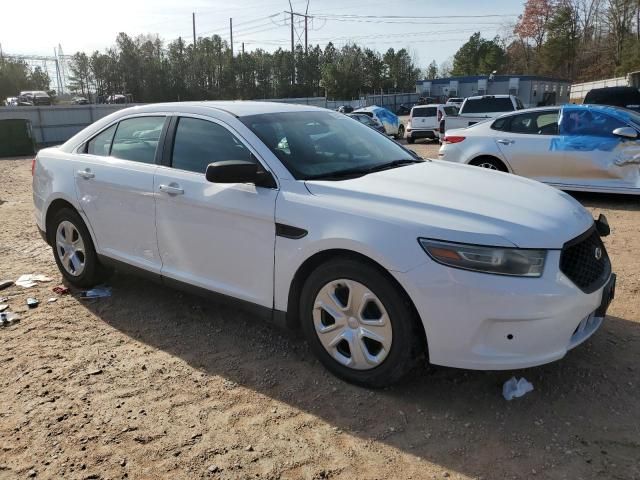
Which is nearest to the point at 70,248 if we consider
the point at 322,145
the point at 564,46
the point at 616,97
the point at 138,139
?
the point at 138,139

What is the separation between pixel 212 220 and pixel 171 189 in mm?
454

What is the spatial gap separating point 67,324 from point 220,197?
69.0 inches

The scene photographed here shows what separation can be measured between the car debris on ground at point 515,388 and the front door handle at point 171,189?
239 cm

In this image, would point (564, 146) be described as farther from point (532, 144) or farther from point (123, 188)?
point (123, 188)

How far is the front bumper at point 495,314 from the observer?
2633 millimetres

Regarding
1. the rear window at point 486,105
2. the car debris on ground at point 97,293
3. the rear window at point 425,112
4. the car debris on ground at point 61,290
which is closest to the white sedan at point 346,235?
the car debris on ground at point 97,293

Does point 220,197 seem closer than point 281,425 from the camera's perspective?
No

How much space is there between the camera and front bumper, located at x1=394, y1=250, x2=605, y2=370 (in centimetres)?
263

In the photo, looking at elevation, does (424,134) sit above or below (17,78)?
below

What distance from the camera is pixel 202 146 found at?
384cm

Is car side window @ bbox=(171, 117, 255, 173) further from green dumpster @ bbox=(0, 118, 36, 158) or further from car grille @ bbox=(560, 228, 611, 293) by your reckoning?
green dumpster @ bbox=(0, 118, 36, 158)

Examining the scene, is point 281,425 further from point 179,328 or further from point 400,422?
point 179,328

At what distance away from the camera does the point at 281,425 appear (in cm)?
289

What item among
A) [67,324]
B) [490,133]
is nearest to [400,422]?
[67,324]
